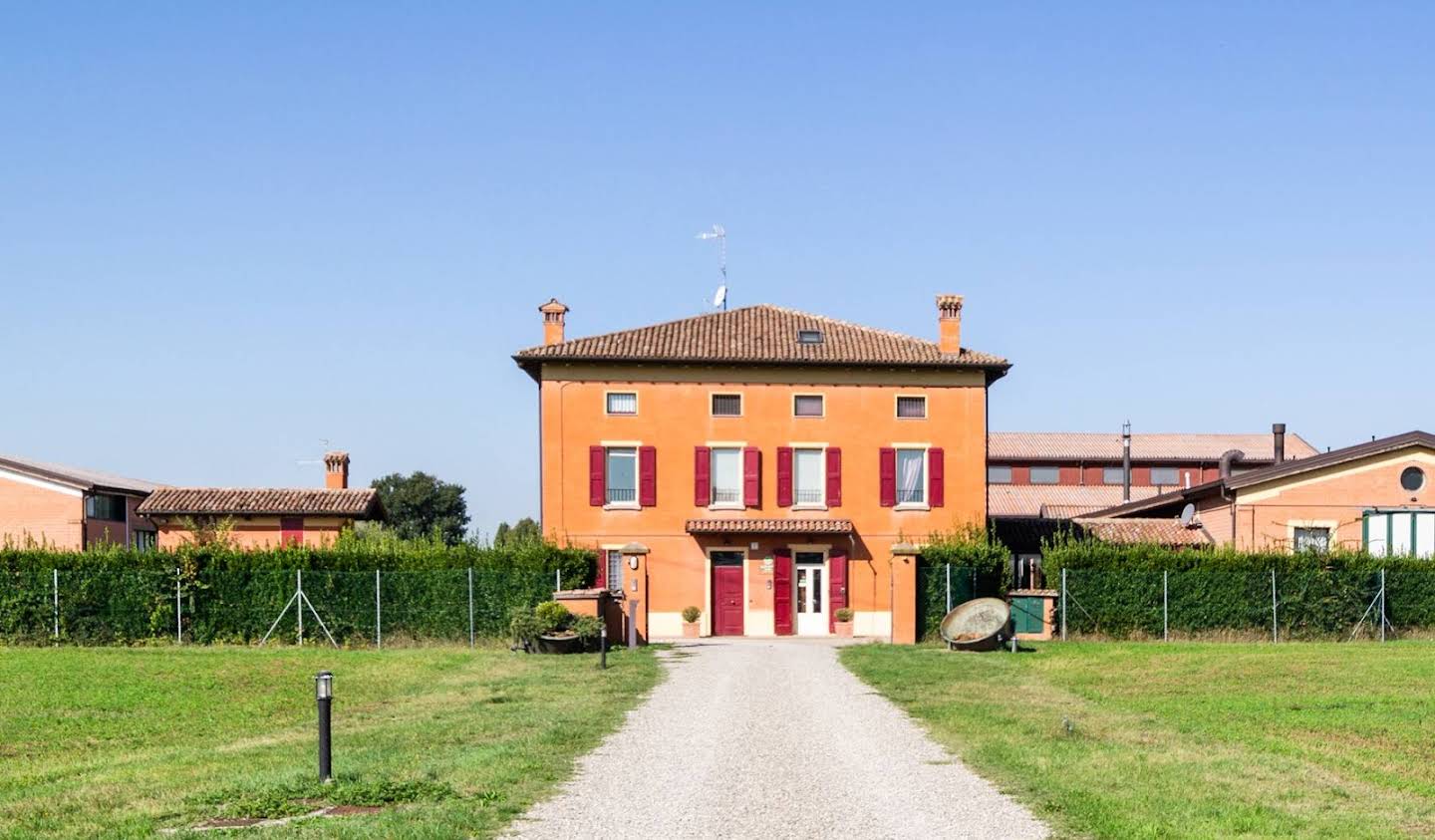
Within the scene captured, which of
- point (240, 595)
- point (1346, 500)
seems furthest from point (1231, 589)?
point (240, 595)

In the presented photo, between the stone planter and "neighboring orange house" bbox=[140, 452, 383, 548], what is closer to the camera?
the stone planter

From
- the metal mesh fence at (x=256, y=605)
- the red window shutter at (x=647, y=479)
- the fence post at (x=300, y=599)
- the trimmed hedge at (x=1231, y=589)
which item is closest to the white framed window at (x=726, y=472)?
the red window shutter at (x=647, y=479)

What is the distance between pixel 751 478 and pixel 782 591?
2929 millimetres

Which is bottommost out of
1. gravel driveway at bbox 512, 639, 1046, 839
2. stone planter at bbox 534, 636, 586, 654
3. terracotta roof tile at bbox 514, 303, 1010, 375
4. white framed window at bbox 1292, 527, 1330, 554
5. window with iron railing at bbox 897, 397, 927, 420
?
stone planter at bbox 534, 636, 586, 654

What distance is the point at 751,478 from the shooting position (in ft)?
136

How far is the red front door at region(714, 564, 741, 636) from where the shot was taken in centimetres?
4100

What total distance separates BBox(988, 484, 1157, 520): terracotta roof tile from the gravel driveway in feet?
169

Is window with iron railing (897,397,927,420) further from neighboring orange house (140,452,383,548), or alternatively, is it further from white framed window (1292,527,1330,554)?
neighboring orange house (140,452,383,548)

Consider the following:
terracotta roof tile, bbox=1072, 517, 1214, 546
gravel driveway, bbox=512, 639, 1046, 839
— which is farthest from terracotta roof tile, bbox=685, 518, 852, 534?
gravel driveway, bbox=512, 639, 1046, 839

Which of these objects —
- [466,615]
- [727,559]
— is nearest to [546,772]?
[466,615]

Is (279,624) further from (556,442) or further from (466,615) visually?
(556,442)

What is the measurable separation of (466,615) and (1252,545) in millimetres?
19983

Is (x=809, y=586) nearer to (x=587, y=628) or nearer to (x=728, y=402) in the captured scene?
(x=728, y=402)

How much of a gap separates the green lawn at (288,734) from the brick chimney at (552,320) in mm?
11717
